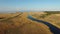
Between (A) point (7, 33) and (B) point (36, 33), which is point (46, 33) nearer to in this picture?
(B) point (36, 33)

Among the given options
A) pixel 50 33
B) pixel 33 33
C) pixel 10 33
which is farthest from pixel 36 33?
pixel 10 33

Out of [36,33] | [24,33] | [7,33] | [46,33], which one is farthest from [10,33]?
[46,33]

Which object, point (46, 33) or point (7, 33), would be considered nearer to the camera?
point (7, 33)

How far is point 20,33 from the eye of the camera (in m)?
26.9

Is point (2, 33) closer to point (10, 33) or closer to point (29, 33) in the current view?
point (10, 33)

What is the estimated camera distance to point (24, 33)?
1066 inches

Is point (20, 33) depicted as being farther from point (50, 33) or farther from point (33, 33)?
point (50, 33)

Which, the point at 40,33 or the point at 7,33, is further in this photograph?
the point at 40,33

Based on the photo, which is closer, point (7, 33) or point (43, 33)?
point (7, 33)

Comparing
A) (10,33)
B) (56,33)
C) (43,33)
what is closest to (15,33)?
(10,33)

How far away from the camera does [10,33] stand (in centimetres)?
2594

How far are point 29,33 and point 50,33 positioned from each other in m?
3.68

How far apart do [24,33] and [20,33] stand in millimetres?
685

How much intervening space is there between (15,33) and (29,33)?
2.43m
